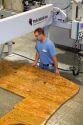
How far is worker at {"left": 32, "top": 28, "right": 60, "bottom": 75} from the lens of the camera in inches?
169

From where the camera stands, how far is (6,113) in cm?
357

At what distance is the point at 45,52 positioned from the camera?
174 inches

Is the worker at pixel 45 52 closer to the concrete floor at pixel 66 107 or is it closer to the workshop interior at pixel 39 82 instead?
the workshop interior at pixel 39 82

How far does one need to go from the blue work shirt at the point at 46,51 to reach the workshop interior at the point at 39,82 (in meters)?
0.22

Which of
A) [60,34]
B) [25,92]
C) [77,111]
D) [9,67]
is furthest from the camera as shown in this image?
[60,34]

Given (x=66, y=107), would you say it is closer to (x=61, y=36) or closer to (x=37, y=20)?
(x=37, y=20)

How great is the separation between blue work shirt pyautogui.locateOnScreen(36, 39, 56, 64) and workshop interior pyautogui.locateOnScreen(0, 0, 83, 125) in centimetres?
22

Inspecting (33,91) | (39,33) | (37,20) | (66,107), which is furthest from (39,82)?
(37,20)

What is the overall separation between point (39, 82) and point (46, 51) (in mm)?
561

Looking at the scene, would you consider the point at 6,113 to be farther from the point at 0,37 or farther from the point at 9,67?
the point at 9,67

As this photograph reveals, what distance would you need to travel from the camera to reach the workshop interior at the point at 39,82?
138 inches

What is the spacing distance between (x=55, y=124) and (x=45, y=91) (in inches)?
27.4

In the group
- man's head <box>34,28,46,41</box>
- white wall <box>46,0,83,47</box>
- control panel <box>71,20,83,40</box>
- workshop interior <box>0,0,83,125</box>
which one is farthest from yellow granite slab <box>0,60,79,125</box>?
white wall <box>46,0,83,47</box>

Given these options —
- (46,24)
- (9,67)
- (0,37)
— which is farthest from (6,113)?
(46,24)
